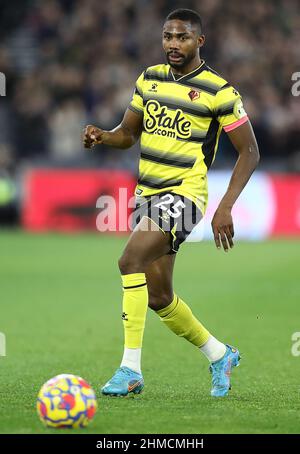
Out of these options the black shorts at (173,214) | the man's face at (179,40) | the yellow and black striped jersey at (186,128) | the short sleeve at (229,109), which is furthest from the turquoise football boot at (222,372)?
the man's face at (179,40)

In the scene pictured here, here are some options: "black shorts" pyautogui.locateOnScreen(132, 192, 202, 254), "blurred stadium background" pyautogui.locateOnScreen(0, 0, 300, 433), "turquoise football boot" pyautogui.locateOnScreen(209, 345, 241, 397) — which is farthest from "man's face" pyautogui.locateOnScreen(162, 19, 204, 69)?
"blurred stadium background" pyautogui.locateOnScreen(0, 0, 300, 433)

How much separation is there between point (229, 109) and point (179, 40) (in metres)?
0.53

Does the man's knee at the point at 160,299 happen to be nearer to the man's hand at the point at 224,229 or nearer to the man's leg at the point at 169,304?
the man's leg at the point at 169,304

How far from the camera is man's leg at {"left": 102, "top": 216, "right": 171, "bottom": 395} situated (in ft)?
21.5

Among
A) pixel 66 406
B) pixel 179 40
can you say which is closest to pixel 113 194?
Answer: pixel 179 40

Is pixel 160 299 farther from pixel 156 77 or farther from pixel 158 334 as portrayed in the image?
pixel 158 334

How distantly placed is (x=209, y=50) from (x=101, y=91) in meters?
2.38

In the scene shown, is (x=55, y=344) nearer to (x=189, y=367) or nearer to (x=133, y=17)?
(x=189, y=367)

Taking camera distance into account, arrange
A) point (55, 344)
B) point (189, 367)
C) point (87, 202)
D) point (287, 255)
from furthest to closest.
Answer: point (87, 202)
point (287, 255)
point (55, 344)
point (189, 367)

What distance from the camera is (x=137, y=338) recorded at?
6.64 metres

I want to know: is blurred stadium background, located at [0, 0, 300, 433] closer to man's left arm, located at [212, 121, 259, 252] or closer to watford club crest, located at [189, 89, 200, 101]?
man's left arm, located at [212, 121, 259, 252]

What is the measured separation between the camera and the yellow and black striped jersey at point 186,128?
22.2 feet
